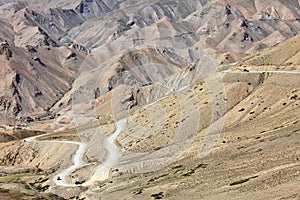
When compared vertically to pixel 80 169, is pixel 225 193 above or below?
above

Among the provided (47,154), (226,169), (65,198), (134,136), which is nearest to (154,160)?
(65,198)

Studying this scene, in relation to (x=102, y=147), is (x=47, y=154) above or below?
below

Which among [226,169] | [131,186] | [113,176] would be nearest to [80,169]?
[113,176]

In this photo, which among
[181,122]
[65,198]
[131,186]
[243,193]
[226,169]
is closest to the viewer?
[243,193]

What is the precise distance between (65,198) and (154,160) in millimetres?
17707

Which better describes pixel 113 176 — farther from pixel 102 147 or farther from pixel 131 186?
pixel 102 147

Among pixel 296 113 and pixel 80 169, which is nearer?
pixel 296 113

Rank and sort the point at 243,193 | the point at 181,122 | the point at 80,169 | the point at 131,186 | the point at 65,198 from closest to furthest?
the point at 243,193 < the point at 131,186 < the point at 65,198 < the point at 80,169 < the point at 181,122

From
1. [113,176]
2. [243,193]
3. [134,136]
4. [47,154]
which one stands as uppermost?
[243,193]

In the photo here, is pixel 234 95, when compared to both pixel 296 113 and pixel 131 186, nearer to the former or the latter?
pixel 296 113

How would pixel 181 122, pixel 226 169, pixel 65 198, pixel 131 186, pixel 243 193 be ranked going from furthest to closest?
pixel 181 122 < pixel 65 198 < pixel 131 186 < pixel 226 169 < pixel 243 193

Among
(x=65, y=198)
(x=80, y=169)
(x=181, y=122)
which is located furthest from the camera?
(x=181, y=122)

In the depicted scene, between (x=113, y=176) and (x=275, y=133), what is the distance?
29728mm

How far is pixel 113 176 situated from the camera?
95000mm
